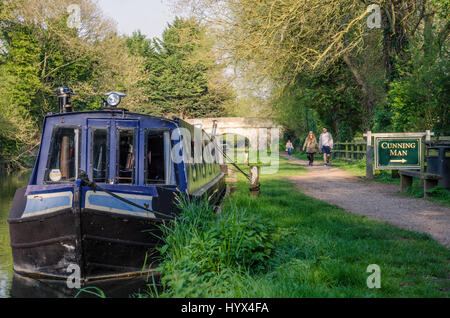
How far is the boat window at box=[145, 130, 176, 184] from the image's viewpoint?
6.79 m

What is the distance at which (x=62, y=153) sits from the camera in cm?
666

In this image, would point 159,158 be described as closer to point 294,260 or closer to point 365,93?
point 294,260

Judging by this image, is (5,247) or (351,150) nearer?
(5,247)

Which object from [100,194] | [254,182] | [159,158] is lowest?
[254,182]

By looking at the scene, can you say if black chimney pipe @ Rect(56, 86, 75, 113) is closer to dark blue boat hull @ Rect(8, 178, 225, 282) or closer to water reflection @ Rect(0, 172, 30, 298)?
dark blue boat hull @ Rect(8, 178, 225, 282)

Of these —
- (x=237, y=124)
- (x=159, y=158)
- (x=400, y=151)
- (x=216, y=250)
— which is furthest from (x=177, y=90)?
(x=216, y=250)

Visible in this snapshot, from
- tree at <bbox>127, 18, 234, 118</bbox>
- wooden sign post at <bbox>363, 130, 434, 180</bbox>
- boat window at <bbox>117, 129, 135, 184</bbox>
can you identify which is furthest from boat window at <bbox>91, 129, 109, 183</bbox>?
tree at <bbox>127, 18, 234, 118</bbox>

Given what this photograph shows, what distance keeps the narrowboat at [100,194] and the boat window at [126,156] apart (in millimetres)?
14

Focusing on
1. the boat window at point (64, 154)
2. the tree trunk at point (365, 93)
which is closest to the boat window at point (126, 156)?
the boat window at point (64, 154)

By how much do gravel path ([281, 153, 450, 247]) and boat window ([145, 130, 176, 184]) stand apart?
3.23 meters

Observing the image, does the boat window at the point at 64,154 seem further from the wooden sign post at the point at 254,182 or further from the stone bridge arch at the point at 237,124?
the stone bridge arch at the point at 237,124

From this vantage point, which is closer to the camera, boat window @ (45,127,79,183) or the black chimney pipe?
boat window @ (45,127,79,183)

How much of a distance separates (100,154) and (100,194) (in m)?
1.15

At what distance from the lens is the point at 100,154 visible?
6.61 metres
